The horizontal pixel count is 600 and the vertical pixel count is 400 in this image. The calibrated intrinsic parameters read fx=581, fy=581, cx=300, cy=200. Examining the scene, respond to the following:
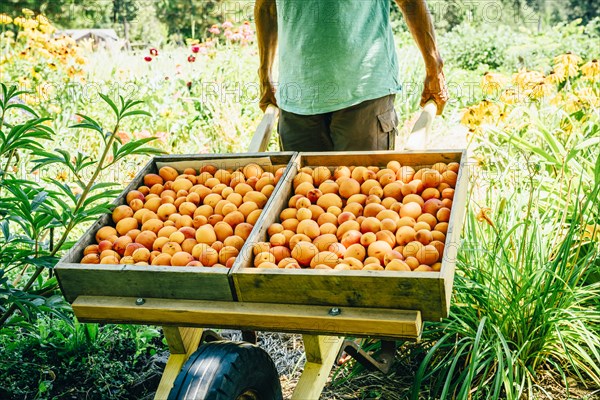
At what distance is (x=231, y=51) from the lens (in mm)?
5719

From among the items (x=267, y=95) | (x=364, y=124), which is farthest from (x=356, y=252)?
(x=267, y=95)

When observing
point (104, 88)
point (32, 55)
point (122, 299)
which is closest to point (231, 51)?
point (104, 88)

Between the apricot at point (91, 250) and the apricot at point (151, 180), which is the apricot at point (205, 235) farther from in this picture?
the apricot at point (151, 180)

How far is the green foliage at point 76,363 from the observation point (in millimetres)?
2215

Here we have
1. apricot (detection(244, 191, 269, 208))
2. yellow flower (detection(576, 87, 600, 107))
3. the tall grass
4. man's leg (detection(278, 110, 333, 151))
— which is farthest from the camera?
yellow flower (detection(576, 87, 600, 107))

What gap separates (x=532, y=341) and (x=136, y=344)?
1589 mm

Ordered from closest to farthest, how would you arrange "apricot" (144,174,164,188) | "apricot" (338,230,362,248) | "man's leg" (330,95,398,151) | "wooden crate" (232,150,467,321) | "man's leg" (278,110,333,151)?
Result: "wooden crate" (232,150,467,321) < "apricot" (338,230,362,248) < "apricot" (144,174,164,188) < "man's leg" (330,95,398,151) < "man's leg" (278,110,333,151)

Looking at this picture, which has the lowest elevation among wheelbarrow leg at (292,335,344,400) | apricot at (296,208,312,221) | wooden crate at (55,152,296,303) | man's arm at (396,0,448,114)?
wheelbarrow leg at (292,335,344,400)

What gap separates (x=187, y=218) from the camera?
5.60 ft

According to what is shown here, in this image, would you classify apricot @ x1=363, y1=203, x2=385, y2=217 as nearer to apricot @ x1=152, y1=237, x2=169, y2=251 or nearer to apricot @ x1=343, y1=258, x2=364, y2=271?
apricot @ x1=343, y1=258, x2=364, y2=271

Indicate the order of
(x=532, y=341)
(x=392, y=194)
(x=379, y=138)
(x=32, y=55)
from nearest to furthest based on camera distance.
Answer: (x=392, y=194), (x=532, y=341), (x=379, y=138), (x=32, y=55)

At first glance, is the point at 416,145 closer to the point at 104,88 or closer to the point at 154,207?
the point at 154,207

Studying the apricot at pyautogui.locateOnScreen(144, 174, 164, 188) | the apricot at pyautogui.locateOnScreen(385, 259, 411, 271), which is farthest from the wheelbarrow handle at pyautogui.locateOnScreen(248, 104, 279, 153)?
the apricot at pyautogui.locateOnScreen(385, 259, 411, 271)

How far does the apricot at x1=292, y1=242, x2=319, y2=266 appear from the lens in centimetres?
149
